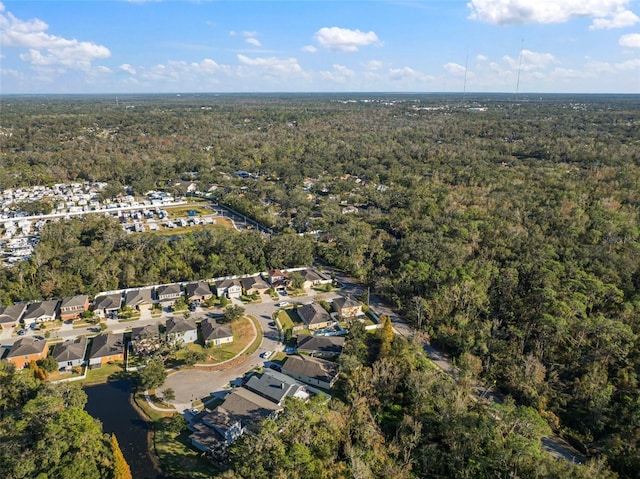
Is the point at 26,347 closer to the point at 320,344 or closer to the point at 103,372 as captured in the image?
the point at 103,372

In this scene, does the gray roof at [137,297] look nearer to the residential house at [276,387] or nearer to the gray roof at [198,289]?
the gray roof at [198,289]

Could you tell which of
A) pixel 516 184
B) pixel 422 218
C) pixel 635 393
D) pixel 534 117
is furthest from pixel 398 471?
pixel 534 117

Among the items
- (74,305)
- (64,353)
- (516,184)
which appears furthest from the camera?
(516,184)

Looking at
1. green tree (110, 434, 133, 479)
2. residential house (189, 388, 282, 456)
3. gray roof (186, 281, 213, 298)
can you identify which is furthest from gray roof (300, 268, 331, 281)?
green tree (110, 434, 133, 479)

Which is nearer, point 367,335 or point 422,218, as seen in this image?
point 367,335

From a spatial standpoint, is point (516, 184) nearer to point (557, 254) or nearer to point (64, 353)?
point (557, 254)

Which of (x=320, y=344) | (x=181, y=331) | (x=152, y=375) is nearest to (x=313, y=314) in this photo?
(x=320, y=344)

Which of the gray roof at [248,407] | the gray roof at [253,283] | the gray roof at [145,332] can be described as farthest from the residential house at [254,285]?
the gray roof at [248,407]
